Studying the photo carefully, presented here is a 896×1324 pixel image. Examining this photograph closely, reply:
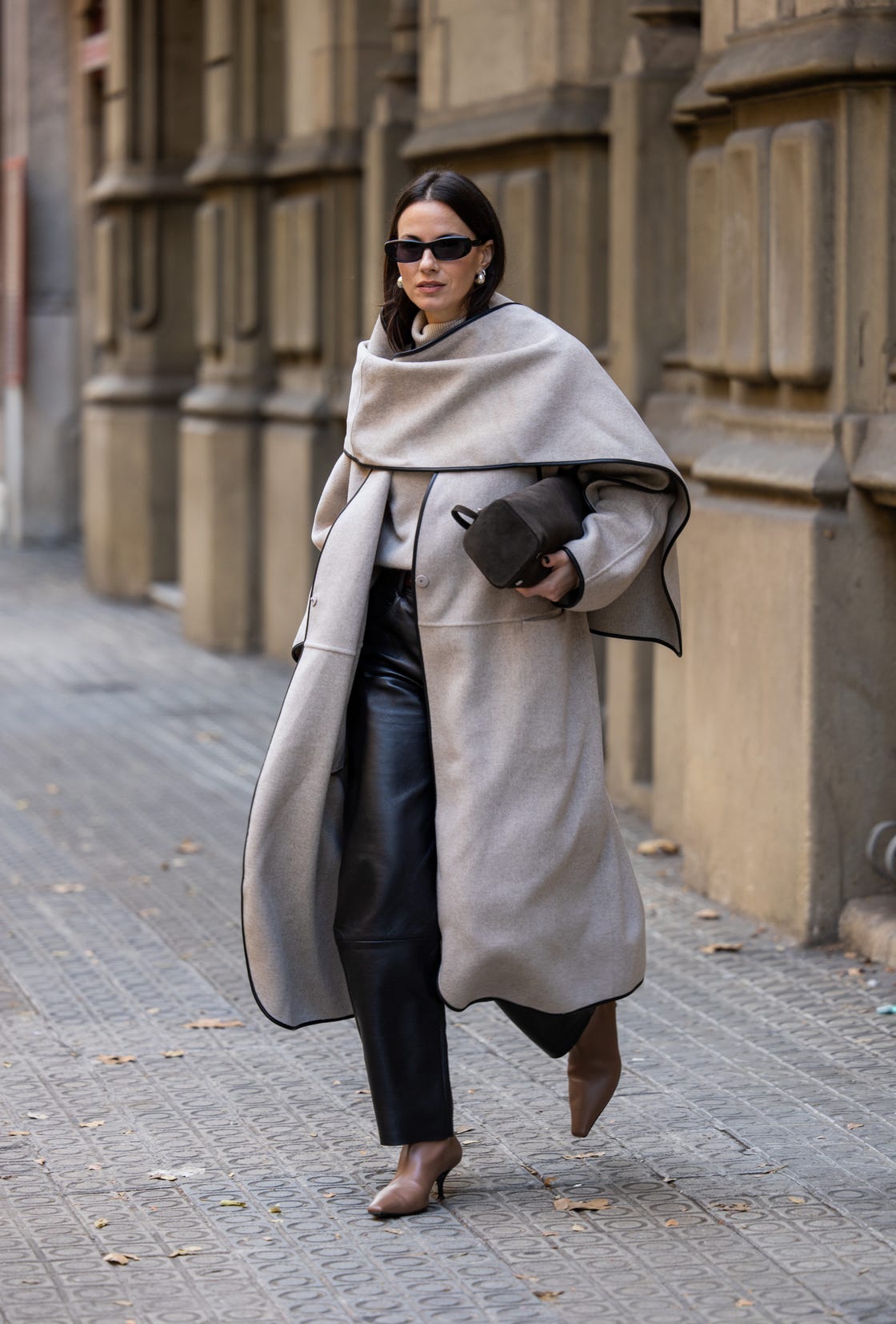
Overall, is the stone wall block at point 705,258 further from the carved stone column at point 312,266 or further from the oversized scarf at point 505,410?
the carved stone column at point 312,266

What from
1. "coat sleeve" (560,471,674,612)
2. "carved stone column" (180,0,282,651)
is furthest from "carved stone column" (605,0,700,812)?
"carved stone column" (180,0,282,651)

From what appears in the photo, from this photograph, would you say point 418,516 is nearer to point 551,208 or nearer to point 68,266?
point 551,208

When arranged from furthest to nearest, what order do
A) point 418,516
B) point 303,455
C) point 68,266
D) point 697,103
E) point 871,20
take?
point 68,266
point 303,455
point 697,103
point 871,20
point 418,516

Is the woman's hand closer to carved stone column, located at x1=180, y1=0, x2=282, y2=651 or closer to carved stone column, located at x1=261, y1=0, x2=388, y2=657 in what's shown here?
carved stone column, located at x1=261, y1=0, x2=388, y2=657

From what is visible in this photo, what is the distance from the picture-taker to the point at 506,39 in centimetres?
903

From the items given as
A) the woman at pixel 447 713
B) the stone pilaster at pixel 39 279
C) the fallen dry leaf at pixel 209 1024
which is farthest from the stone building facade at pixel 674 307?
the stone pilaster at pixel 39 279

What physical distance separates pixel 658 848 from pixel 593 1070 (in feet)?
10.6

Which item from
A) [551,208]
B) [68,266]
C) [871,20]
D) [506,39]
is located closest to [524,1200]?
[871,20]

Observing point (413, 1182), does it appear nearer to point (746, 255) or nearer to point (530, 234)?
point (746, 255)

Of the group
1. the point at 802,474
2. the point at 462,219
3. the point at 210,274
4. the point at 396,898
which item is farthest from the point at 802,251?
the point at 210,274

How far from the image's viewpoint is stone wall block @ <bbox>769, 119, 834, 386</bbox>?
6.25 m

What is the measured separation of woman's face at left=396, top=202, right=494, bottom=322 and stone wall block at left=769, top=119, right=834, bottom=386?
7.10 ft

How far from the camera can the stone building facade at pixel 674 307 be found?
20.7 feet

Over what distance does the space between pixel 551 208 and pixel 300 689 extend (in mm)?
4858
